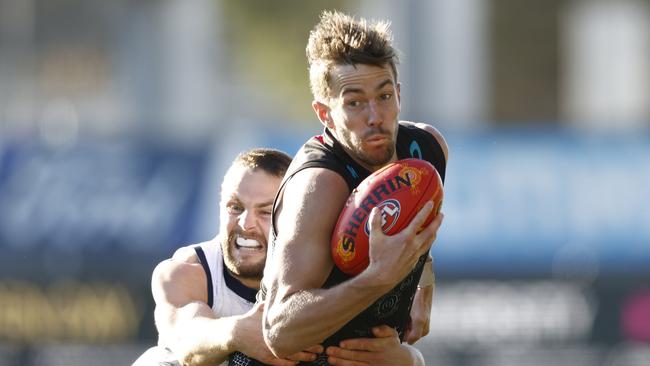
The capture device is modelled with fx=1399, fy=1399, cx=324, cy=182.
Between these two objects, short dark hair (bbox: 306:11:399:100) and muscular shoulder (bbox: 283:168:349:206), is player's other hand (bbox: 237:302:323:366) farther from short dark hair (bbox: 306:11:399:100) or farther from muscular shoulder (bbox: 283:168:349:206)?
short dark hair (bbox: 306:11:399:100)

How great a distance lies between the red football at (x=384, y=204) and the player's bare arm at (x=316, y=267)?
0.05 meters

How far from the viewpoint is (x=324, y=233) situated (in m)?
5.36

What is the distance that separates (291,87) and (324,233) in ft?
39.6

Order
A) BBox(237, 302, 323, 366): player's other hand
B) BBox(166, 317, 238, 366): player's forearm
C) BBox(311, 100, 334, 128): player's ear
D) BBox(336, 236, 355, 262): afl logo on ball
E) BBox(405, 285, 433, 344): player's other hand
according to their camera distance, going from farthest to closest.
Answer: BBox(405, 285, 433, 344): player's other hand
BBox(166, 317, 238, 366): player's forearm
BBox(237, 302, 323, 366): player's other hand
BBox(311, 100, 334, 128): player's ear
BBox(336, 236, 355, 262): afl logo on ball

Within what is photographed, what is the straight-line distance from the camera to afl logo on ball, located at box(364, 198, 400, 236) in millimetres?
5234

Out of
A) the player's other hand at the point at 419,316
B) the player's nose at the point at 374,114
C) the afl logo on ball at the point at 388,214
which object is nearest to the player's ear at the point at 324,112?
the player's nose at the point at 374,114

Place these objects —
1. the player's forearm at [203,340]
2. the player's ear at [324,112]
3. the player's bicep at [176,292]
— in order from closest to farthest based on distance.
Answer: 1. the player's ear at [324,112]
2. the player's forearm at [203,340]
3. the player's bicep at [176,292]

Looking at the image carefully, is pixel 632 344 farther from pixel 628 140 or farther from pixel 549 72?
pixel 549 72

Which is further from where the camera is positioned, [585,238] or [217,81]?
[217,81]

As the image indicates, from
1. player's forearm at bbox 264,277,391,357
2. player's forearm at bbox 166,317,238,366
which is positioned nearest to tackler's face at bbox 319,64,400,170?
player's forearm at bbox 264,277,391,357

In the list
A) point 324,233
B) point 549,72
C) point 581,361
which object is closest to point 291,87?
point 549,72

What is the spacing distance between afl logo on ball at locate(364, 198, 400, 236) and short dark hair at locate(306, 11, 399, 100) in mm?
571

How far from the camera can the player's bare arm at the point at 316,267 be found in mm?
5203

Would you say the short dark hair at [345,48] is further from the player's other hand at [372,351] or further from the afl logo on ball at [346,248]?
the player's other hand at [372,351]
